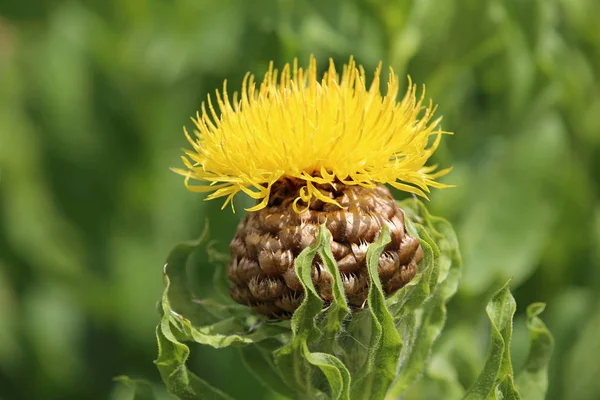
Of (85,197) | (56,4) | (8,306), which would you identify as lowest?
(8,306)

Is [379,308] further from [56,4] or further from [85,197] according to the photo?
[56,4]

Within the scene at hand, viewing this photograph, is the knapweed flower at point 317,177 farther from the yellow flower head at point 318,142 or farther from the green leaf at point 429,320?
the green leaf at point 429,320

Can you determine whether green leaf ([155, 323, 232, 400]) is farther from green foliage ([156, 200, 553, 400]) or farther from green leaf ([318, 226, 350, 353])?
green leaf ([318, 226, 350, 353])

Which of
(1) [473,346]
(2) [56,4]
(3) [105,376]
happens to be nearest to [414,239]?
(1) [473,346]

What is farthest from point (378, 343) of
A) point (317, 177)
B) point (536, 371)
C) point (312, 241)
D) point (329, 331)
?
point (536, 371)

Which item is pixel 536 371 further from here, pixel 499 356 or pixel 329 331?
pixel 329 331

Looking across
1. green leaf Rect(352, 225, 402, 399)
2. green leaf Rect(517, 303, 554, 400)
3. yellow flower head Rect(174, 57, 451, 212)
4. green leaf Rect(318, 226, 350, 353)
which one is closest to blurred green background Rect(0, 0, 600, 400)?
green leaf Rect(517, 303, 554, 400)
